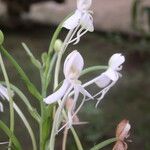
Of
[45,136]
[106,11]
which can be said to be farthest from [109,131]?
[106,11]

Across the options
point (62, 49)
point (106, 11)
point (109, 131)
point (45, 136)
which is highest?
point (62, 49)

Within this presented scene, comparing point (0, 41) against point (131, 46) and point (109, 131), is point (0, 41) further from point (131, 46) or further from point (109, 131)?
point (131, 46)

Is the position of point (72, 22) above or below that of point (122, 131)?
above

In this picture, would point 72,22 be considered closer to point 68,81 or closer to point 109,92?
point 68,81

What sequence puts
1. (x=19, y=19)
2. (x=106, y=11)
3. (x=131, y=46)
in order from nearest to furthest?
(x=131, y=46)
(x=19, y=19)
(x=106, y=11)

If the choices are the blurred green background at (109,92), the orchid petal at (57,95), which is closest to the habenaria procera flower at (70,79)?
the orchid petal at (57,95)

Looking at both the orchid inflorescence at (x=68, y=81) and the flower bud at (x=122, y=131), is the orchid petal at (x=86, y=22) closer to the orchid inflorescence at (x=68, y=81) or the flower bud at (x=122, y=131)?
the orchid inflorescence at (x=68, y=81)

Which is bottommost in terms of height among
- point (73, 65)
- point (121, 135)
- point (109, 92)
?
point (109, 92)

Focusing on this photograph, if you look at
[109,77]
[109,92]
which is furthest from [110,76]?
[109,92]
